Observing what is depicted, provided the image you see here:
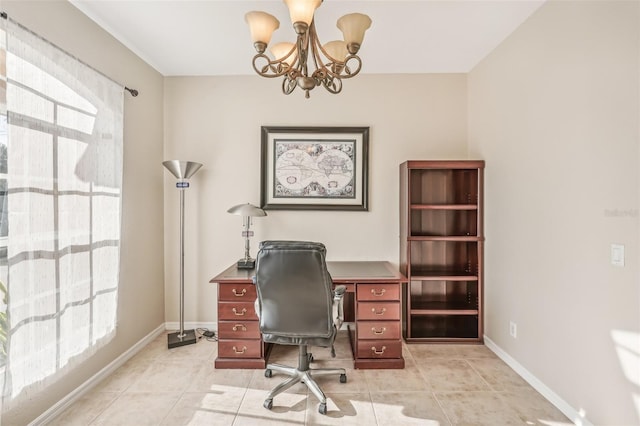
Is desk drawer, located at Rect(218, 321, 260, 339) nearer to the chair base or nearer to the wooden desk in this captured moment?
the wooden desk

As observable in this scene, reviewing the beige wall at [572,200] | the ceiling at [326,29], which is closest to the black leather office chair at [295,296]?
the beige wall at [572,200]

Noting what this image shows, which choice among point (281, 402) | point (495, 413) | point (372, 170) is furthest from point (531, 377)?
point (372, 170)

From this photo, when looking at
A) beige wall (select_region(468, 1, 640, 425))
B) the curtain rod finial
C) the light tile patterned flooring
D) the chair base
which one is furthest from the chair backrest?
the curtain rod finial

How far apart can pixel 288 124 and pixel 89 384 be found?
2.69m

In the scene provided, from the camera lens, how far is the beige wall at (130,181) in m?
1.96

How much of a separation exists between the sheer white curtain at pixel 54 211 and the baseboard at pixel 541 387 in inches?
121

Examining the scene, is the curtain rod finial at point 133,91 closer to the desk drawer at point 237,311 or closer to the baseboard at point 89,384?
the desk drawer at point 237,311

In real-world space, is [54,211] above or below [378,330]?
above

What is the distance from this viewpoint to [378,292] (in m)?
2.62

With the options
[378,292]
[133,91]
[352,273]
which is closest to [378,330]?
[378,292]

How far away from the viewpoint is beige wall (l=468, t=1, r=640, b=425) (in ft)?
5.36

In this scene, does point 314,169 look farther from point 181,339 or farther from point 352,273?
point 181,339

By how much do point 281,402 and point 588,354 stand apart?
1846mm

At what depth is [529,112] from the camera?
2381mm
